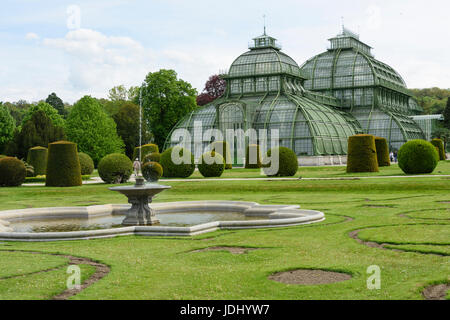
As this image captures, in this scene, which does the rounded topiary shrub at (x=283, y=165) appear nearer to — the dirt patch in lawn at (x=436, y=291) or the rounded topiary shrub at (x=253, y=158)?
the rounded topiary shrub at (x=253, y=158)

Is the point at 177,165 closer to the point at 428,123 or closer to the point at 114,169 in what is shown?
the point at 114,169

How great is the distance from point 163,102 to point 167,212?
5206 centimetres

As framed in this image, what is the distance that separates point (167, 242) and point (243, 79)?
5582 centimetres

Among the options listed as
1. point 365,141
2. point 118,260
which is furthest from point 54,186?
point 118,260

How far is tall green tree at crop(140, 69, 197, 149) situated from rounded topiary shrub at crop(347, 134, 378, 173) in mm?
37185

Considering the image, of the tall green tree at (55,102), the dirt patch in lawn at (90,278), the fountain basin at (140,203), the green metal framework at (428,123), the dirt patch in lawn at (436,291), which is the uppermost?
the tall green tree at (55,102)

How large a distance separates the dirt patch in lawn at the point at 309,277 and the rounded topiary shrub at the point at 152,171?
1170 inches

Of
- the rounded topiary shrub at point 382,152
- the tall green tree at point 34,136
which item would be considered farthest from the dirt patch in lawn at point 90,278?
the tall green tree at point 34,136

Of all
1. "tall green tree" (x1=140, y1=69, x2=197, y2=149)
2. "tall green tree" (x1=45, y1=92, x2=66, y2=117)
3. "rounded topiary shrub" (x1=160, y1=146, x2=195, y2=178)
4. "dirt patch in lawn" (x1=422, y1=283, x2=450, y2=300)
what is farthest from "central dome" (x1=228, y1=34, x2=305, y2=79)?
"dirt patch in lawn" (x1=422, y1=283, x2=450, y2=300)

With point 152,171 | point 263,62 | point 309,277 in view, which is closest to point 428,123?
point 263,62

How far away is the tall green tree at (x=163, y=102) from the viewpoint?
7012cm

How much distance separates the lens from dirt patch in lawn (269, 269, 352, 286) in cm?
830

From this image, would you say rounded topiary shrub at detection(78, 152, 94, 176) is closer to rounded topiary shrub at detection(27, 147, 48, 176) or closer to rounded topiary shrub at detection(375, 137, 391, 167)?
rounded topiary shrub at detection(27, 147, 48, 176)
